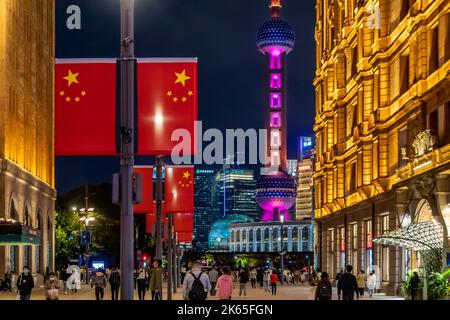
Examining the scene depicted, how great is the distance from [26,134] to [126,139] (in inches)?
2146

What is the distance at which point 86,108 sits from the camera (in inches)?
826

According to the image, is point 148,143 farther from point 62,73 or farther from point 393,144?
point 393,144

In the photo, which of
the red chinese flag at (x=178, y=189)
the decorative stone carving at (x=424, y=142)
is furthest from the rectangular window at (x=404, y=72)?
the red chinese flag at (x=178, y=189)

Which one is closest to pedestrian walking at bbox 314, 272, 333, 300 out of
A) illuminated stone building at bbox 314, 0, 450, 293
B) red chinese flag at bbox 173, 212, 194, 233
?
illuminated stone building at bbox 314, 0, 450, 293

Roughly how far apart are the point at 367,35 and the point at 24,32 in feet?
84.6

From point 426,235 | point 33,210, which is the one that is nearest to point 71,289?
point 33,210

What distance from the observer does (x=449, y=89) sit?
43281mm

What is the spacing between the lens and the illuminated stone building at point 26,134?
61750 mm

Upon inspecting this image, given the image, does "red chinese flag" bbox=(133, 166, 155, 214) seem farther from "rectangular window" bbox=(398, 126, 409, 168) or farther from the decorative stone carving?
"rectangular window" bbox=(398, 126, 409, 168)

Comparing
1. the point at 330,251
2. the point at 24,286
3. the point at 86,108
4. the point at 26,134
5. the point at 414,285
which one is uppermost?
the point at 26,134

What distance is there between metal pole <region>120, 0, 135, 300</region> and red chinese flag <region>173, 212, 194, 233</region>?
36016mm

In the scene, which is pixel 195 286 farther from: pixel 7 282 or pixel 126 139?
pixel 7 282

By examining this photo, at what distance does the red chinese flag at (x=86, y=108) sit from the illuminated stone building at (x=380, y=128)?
23761 millimetres

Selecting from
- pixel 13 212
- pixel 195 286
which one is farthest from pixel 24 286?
pixel 13 212
